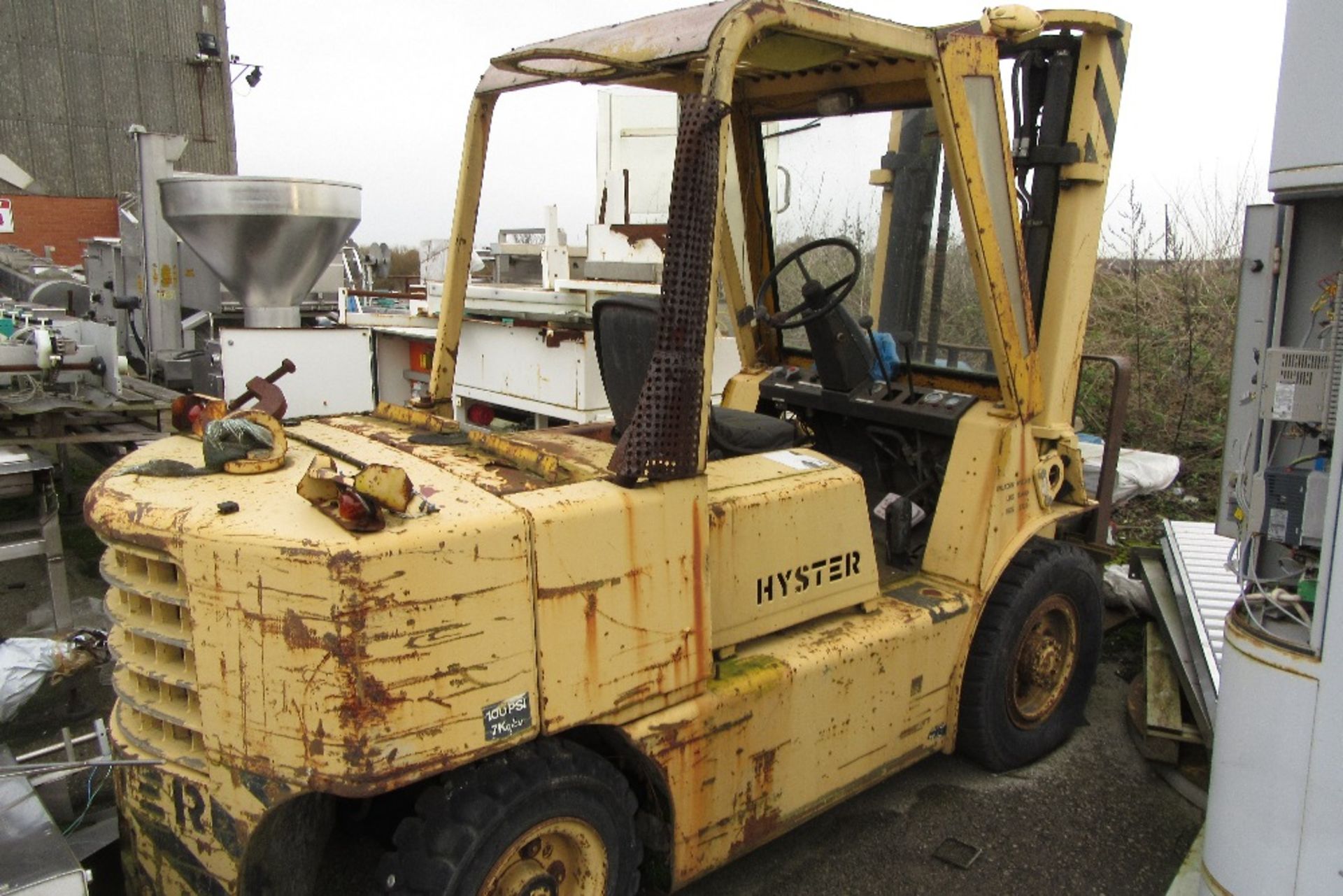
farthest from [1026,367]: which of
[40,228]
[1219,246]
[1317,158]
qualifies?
[40,228]

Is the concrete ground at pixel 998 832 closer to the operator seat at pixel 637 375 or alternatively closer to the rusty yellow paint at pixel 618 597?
the rusty yellow paint at pixel 618 597

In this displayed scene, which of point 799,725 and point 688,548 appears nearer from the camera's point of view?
point 688,548

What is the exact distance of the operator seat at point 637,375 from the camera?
3.06 meters

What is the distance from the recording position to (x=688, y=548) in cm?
272

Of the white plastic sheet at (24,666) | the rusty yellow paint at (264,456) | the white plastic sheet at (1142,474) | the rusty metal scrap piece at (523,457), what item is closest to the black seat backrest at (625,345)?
the rusty metal scrap piece at (523,457)

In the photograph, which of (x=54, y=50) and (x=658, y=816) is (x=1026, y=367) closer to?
(x=658, y=816)

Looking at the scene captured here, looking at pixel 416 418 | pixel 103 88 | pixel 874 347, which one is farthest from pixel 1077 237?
pixel 103 88

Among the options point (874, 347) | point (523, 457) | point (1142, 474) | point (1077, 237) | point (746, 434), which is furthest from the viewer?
point (1142, 474)

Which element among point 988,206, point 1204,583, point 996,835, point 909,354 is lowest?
point 996,835

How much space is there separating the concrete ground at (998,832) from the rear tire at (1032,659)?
149 mm

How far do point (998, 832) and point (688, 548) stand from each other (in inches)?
72.5

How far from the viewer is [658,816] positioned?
2838 millimetres

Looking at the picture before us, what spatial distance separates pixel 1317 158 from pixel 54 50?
1123 inches

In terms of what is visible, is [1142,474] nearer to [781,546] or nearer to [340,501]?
[781,546]
